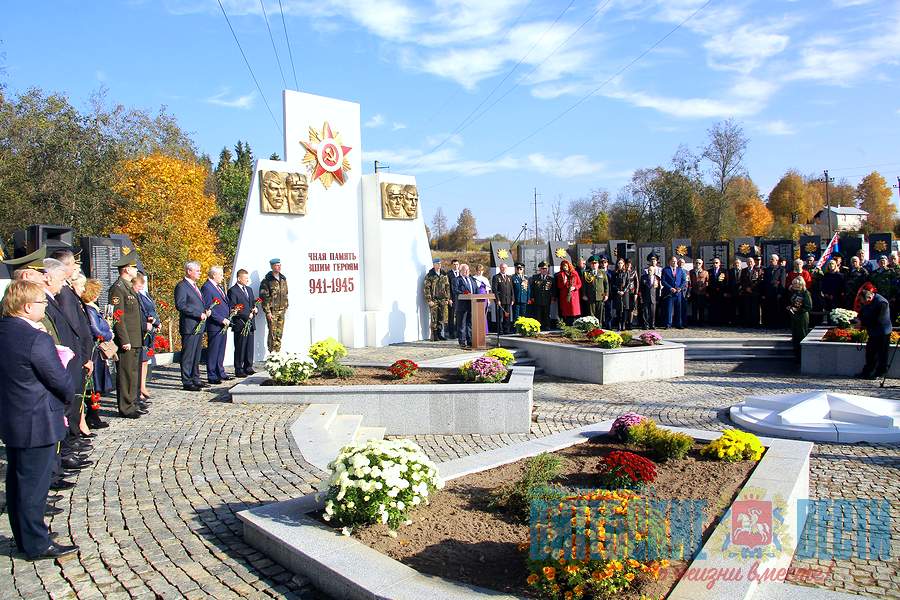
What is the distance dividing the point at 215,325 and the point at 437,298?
6067 mm

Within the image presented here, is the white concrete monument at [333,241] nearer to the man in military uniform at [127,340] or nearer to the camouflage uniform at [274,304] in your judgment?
the camouflage uniform at [274,304]

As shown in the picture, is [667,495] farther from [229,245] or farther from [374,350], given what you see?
[229,245]

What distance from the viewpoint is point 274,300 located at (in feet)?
41.8

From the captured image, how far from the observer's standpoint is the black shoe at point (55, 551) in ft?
13.7

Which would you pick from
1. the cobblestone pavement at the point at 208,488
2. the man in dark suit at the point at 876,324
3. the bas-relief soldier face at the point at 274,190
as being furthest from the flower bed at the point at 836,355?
the bas-relief soldier face at the point at 274,190

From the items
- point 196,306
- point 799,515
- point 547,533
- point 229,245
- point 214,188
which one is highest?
point 214,188

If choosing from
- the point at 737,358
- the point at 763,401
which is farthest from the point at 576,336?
the point at 763,401

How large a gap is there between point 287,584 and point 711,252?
23635mm

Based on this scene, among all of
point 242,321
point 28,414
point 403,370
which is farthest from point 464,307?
point 28,414

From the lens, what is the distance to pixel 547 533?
359cm

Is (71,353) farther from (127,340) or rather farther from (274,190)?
(274,190)

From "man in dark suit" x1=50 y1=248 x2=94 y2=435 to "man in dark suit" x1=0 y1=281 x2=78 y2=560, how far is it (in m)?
2.00

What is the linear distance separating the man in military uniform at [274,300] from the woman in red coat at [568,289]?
22.8ft

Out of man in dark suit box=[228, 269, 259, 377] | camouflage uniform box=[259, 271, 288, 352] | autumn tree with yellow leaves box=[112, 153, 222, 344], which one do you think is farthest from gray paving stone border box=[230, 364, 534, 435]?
autumn tree with yellow leaves box=[112, 153, 222, 344]
